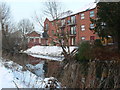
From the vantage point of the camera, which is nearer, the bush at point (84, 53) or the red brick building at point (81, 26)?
the bush at point (84, 53)

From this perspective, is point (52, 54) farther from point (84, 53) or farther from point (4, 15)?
point (4, 15)

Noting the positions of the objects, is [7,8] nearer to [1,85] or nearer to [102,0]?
[102,0]

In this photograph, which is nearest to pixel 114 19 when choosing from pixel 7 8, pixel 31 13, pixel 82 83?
pixel 82 83

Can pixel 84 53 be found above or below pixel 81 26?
below

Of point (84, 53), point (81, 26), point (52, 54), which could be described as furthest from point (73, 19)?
point (84, 53)

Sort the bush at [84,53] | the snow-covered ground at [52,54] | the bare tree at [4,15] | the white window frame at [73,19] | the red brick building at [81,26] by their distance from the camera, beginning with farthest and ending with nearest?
1. the white window frame at [73,19]
2. the red brick building at [81,26]
3. the bare tree at [4,15]
4. the snow-covered ground at [52,54]
5. the bush at [84,53]

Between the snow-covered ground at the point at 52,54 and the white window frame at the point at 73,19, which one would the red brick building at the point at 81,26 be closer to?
the white window frame at the point at 73,19

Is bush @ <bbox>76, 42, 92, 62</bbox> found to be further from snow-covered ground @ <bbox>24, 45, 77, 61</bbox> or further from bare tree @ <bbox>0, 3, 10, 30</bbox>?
bare tree @ <bbox>0, 3, 10, 30</bbox>

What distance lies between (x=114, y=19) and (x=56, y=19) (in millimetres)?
6854

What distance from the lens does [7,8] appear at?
16.2m

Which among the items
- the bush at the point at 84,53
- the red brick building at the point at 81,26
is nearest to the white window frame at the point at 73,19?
the red brick building at the point at 81,26

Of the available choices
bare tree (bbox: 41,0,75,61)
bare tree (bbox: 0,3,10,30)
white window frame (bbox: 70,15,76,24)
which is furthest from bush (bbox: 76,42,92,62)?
white window frame (bbox: 70,15,76,24)

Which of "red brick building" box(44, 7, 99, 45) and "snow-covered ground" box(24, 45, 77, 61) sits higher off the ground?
"red brick building" box(44, 7, 99, 45)

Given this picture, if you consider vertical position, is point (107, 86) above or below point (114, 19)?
below
